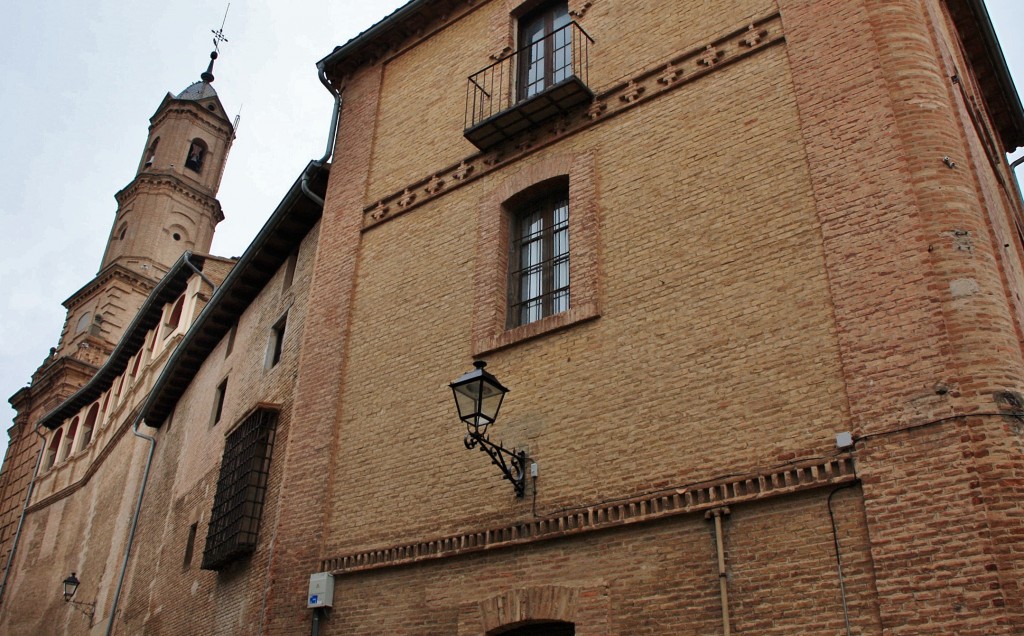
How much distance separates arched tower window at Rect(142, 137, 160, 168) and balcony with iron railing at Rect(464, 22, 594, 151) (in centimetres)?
3224

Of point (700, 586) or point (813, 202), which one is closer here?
point (700, 586)

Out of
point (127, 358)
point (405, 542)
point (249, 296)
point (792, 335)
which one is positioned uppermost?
point (127, 358)

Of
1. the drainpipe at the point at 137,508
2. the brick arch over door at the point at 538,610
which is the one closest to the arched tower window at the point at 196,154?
the drainpipe at the point at 137,508

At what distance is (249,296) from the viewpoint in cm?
1658

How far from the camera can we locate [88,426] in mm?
30516

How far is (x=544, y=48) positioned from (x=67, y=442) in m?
27.0

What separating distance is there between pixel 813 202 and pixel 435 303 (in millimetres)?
4467

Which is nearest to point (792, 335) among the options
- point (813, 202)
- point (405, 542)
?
point (813, 202)

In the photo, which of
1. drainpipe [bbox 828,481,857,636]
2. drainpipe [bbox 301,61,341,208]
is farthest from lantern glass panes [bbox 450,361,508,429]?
drainpipe [bbox 301,61,341,208]

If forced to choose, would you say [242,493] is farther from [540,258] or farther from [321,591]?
[540,258]

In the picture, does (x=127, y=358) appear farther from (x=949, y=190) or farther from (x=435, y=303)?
(x=949, y=190)

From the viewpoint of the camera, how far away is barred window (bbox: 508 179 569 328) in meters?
9.72

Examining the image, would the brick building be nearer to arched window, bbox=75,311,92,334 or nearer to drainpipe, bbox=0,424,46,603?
drainpipe, bbox=0,424,46,603

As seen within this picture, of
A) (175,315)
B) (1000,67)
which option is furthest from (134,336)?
(1000,67)
